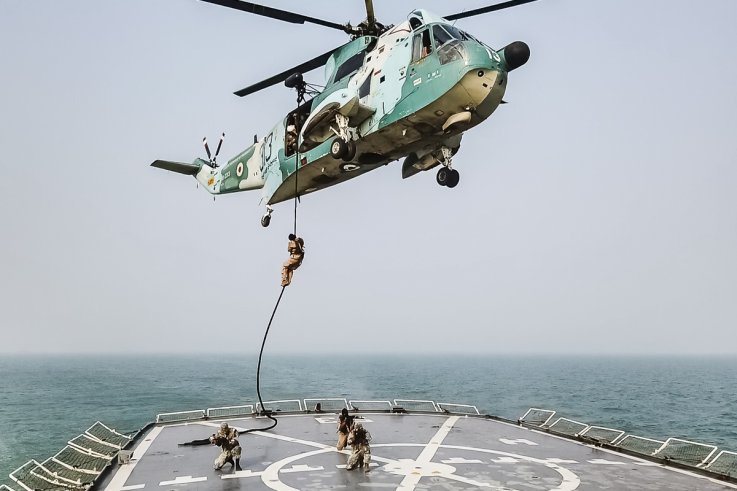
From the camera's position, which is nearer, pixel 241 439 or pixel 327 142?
pixel 327 142

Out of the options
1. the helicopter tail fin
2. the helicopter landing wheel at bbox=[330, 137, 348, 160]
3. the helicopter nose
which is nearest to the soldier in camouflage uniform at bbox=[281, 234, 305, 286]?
the helicopter landing wheel at bbox=[330, 137, 348, 160]

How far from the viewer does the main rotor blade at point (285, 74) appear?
15945mm

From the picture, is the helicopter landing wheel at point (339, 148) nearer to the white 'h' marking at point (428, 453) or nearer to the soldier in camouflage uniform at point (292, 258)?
the soldier in camouflage uniform at point (292, 258)

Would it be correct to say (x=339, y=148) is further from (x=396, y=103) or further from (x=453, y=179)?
(x=453, y=179)

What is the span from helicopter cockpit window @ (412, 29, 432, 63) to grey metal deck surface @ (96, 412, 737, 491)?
9.61 m

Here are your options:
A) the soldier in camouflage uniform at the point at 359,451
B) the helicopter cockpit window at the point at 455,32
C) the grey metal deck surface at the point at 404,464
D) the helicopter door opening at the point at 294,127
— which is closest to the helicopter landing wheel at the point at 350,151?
the helicopter door opening at the point at 294,127

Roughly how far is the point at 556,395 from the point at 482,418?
2482 inches

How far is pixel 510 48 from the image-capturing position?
11953 millimetres

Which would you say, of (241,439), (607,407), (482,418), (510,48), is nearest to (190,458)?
(241,439)

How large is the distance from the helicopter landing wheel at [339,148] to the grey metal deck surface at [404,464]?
298 inches

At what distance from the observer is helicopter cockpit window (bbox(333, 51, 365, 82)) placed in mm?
15102

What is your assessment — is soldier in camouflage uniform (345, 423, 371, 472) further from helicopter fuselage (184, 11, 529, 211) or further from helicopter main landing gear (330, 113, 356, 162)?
helicopter fuselage (184, 11, 529, 211)

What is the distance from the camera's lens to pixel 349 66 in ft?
50.5

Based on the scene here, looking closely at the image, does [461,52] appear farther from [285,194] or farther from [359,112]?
[285,194]
